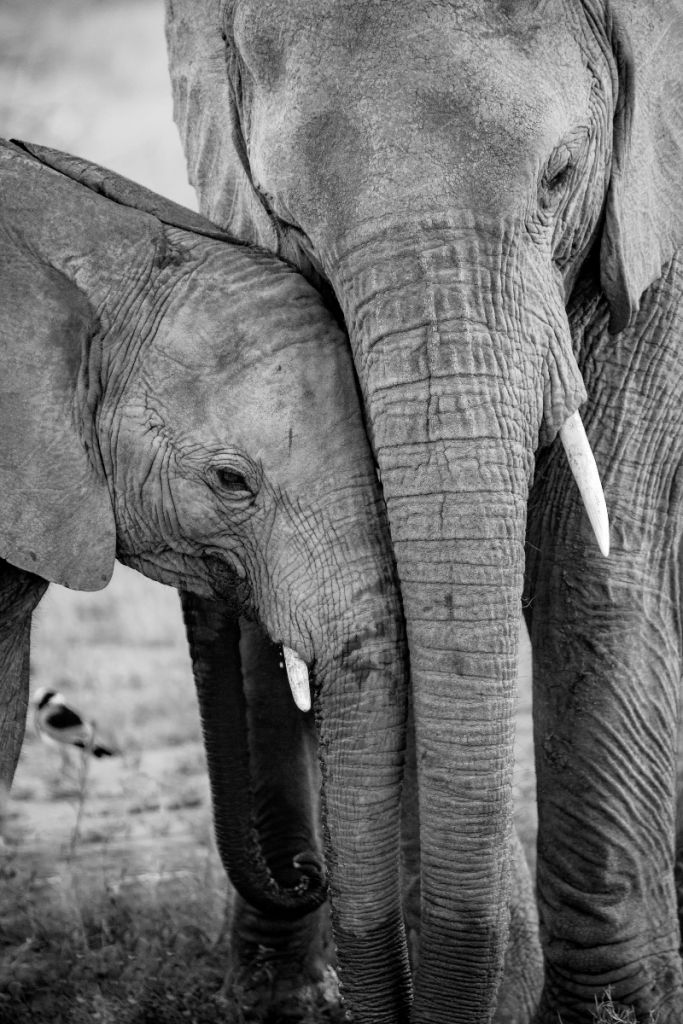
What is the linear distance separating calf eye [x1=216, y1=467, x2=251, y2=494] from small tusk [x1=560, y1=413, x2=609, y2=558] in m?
0.73

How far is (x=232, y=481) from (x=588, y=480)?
811 millimetres

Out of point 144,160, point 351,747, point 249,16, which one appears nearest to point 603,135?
point 249,16

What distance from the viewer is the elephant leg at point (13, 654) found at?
13.0ft

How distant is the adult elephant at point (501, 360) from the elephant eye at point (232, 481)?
0.32 metres

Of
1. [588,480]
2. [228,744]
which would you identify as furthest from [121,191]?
[228,744]

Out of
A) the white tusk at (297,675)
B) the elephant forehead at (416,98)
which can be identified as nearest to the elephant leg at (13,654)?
the white tusk at (297,675)

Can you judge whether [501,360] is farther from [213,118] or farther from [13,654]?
[13,654]

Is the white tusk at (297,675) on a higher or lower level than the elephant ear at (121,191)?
lower

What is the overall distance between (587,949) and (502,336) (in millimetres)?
1649

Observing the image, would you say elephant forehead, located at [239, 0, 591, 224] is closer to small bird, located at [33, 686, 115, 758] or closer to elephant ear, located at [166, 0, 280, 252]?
elephant ear, located at [166, 0, 280, 252]

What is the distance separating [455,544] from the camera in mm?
3449

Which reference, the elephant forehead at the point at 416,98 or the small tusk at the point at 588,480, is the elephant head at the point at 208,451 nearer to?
the elephant forehead at the point at 416,98

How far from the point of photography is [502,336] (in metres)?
3.56

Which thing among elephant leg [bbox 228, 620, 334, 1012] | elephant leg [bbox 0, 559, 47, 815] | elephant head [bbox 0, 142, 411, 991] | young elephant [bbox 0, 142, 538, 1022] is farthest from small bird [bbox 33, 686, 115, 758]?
elephant head [bbox 0, 142, 411, 991]
